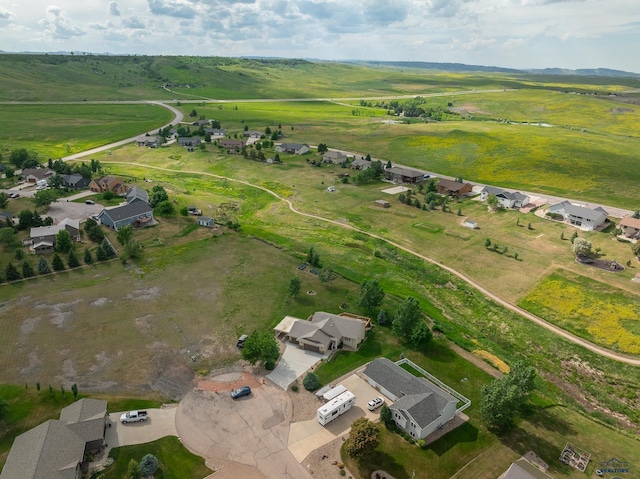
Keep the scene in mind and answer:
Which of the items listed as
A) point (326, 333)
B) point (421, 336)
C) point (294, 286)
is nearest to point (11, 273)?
point (294, 286)

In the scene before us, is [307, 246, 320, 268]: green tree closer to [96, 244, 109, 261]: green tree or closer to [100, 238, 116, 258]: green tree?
[100, 238, 116, 258]: green tree

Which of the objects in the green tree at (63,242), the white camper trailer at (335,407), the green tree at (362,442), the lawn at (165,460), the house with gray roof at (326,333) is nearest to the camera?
the lawn at (165,460)

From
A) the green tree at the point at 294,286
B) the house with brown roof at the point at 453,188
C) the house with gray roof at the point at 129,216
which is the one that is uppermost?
the house with brown roof at the point at 453,188

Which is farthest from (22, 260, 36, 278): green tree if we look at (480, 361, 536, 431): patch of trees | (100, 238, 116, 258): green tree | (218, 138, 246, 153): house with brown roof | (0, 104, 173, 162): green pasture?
(218, 138, 246, 153): house with brown roof

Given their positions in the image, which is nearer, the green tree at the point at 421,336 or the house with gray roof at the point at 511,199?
the green tree at the point at 421,336

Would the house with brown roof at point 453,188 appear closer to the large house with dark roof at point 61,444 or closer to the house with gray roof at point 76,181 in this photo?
the large house with dark roof at point 61,444

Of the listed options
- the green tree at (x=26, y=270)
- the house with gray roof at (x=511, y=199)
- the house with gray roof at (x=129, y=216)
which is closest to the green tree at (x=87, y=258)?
the green tree at (x=26, y=270)
